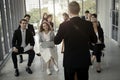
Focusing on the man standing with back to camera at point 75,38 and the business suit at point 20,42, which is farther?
the business suit at point 20,42

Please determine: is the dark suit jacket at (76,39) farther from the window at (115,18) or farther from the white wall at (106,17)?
the white wall at (106,17)

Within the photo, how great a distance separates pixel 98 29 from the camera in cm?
498

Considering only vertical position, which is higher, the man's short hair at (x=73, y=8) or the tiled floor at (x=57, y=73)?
the man's short hair at (x=73, y=8)

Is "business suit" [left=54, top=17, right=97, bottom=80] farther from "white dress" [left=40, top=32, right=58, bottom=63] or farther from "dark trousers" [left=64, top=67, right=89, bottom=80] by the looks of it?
"white dress" [left=40, top=32, right=58, bottom=63]

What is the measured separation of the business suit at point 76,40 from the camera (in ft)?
9.47

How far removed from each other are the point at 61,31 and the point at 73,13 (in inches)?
11.4

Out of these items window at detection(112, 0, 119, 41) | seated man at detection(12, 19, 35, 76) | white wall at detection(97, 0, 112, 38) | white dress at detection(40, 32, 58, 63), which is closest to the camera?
white dress at detection(40, 32, 58, 63)

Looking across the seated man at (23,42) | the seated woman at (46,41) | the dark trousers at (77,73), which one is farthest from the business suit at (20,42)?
the dark trousers at (77,73)

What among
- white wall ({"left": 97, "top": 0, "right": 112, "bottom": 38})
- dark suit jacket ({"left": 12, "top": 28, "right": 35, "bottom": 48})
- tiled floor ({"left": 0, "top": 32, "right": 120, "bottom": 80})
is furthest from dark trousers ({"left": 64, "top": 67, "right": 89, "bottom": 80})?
white wall ({"left": 97, "top": 0, "right": 112, "bottom": 38})

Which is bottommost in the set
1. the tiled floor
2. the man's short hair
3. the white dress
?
the tiled floor

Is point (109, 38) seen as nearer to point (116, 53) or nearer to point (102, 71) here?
point (116, 53)

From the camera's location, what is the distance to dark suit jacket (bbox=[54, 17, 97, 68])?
289cm

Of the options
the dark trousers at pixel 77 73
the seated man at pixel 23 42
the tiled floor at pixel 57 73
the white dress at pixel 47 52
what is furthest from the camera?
the seated man at pixel 23 42

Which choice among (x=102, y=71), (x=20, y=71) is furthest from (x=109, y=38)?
(x=20, y=71)
